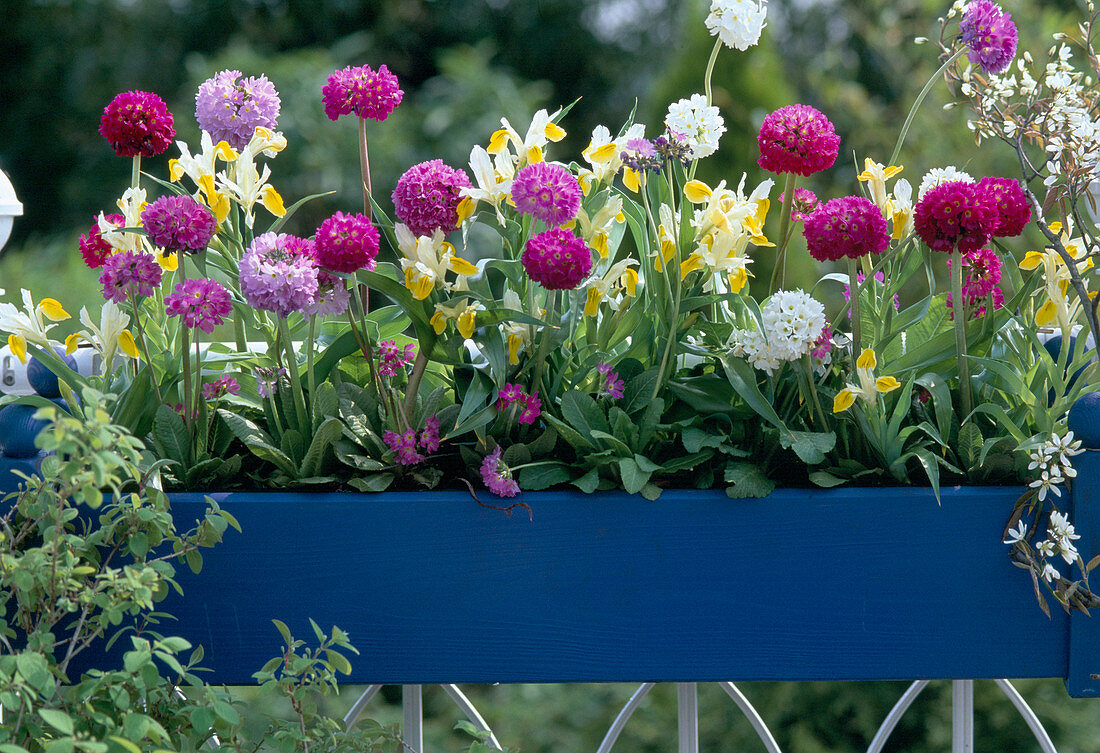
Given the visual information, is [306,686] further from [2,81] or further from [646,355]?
[2,81]

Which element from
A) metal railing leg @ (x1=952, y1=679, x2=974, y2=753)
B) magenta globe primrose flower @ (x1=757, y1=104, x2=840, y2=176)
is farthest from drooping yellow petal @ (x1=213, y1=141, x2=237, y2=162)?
metal railing leg @ (x1=952, y1=679, x2=974, y2=753)

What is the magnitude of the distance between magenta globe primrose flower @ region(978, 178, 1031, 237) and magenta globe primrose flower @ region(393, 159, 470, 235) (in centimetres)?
41

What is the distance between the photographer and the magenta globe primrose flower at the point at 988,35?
2.54ft

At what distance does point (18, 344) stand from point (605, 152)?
525 mm

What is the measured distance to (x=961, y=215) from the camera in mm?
714

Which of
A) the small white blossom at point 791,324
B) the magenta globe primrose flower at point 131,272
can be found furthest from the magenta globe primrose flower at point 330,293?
the small white blossom at point 791,324

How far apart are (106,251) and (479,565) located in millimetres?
435

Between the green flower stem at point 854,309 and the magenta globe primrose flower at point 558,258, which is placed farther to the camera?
the green flower stem at point 854,309

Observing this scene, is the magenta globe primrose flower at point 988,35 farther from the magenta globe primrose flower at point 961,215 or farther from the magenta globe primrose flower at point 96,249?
the magenta globe primrose flower at point 96,249

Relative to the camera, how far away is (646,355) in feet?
2.88

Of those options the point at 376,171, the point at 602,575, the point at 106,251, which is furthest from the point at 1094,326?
the point at 376,171

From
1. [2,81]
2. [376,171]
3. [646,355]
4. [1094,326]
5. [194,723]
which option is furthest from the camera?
[2,81]

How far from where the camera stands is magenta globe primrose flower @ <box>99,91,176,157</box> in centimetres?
80

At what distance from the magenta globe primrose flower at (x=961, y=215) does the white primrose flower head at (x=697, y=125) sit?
0.59 feet
